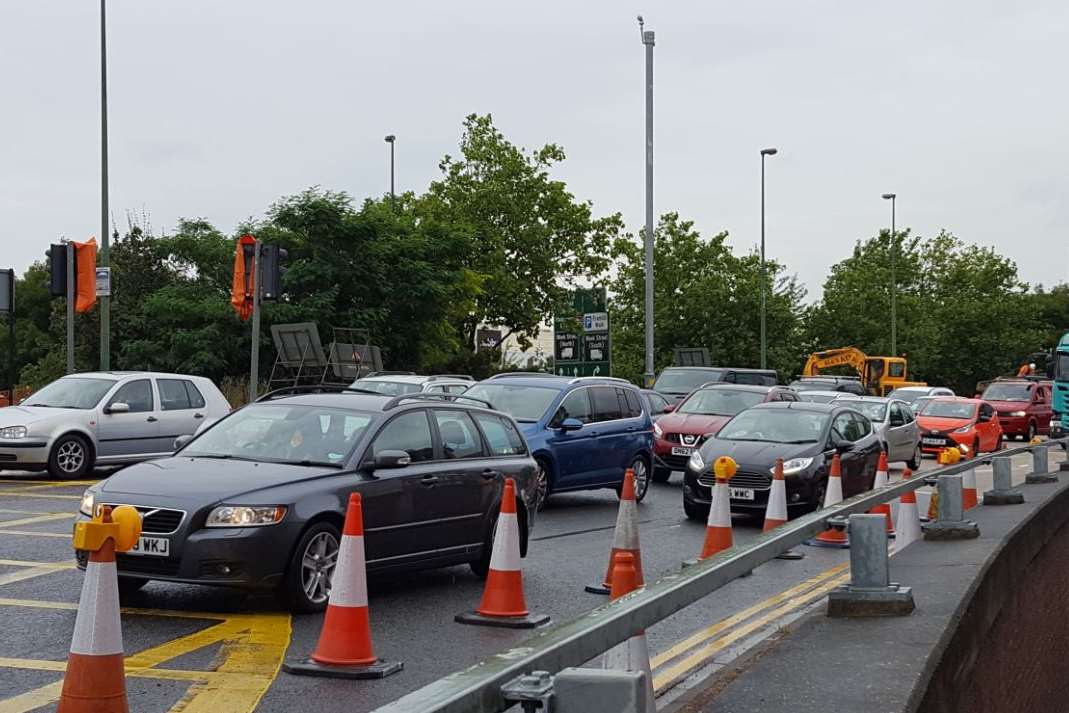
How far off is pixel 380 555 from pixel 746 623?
8.38 feet

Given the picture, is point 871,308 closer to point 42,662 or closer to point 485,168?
point 485,168

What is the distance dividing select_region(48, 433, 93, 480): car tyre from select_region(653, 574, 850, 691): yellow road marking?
11445 mm

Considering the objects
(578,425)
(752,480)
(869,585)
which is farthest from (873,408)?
(869,585)

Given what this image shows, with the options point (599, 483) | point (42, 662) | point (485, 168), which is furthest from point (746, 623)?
point (485, 168)

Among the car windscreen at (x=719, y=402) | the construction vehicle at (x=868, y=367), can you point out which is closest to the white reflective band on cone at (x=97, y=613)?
the car windscreen at (x=719, y=402)

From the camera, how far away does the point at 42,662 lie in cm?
733

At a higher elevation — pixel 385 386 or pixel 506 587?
pixel 385 386

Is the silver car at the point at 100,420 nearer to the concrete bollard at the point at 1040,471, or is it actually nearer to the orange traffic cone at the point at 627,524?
the orange traffic cone at the point at 627,524

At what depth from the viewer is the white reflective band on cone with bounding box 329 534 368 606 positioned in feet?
22.7

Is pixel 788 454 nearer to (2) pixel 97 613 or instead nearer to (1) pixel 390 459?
(1) pixel 390 459

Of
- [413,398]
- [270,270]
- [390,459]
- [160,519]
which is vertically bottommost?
[160,519]

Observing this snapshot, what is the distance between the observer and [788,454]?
16.2m

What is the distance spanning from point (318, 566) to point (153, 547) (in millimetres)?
1090

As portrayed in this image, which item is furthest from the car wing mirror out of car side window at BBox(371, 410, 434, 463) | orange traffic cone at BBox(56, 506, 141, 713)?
orange traffic cone at BBox(56, 506, 141, 713)
